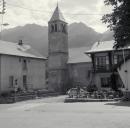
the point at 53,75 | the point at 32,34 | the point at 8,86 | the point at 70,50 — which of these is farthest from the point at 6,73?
the point at 32,34

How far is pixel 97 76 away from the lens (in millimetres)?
44469

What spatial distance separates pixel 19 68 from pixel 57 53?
1886 cm

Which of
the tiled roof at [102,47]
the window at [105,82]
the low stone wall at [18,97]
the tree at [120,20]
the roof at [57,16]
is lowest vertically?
the low stone wall at [18,97]

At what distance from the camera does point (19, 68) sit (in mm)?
44594

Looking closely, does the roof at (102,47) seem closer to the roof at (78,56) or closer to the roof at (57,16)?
the roof at (78,56)

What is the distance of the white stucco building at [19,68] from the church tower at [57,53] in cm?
823

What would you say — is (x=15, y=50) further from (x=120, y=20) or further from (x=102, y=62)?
(x=120, y=20)

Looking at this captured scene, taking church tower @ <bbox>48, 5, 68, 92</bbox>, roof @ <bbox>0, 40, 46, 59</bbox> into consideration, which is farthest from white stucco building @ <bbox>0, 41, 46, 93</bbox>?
church tower @ <bbox>48, 5, 68, 92</bbox>

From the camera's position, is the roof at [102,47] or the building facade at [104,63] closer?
the building facade at [104,63]

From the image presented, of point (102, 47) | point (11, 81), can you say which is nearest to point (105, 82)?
point (102, 47)

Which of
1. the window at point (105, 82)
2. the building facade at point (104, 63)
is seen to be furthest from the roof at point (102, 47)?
the window at point (105, 82)

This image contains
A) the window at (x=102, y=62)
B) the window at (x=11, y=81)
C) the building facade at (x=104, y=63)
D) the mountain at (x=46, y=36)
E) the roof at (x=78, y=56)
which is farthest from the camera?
the mountain at (x=46, y=36)

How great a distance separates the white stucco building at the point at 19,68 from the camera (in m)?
41.1

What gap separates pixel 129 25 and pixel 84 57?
49.8 metres
